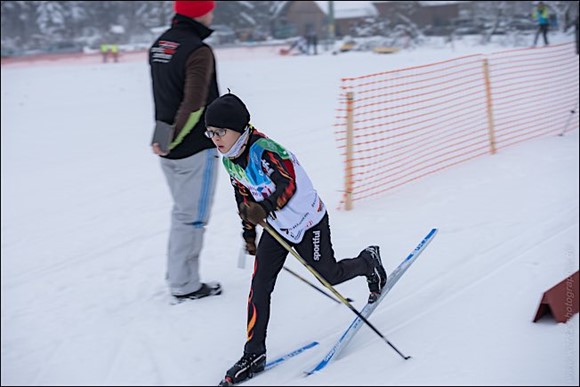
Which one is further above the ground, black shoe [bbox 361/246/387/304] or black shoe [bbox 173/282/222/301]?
black shoe [bbox 361/246/387/304]

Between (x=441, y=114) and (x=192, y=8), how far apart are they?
14.6 feet

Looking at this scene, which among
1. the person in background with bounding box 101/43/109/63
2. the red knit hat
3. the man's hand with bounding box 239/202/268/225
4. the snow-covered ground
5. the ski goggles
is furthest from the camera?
the person in background with bounding box 101/43/109/63

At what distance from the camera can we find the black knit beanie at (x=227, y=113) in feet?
2.05

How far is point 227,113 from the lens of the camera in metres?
0.63

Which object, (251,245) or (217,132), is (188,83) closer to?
(251,245)

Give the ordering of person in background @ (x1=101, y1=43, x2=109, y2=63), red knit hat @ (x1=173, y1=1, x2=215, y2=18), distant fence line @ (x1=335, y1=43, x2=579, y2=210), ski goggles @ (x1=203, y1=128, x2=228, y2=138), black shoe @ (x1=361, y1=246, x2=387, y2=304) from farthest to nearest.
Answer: person in background @ (x1=101, y1=43, x2=109, y2=63) → distant fence line @ (x1=335, y1=43, x2=579, y2=210) → red knit hat @ (x1=173, y1=1, x2=215, y2=18) → black shoe @ (x1=361, y1=246, x2=387, y2=304) → ski goggles @ (x1=203, y1=128, x2=228, y2=138)

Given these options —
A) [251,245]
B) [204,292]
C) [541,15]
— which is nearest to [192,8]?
[251,245]

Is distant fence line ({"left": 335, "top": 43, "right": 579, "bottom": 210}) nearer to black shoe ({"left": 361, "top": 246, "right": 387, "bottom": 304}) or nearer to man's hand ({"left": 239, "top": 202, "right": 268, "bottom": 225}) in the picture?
black shoe ({"left": 361, "top": 246, "right": 387, "bottom": 304})

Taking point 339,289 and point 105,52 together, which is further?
point 105,52

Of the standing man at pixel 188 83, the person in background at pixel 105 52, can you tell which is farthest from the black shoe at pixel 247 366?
the person in background at pixel 105 52

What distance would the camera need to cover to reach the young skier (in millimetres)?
638

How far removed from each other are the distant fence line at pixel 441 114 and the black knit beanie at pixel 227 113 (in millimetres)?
730

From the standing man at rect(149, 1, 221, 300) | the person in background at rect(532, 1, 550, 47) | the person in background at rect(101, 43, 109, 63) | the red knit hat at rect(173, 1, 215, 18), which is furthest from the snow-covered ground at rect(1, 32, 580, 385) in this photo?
the person in background at rect(101, 43, 109, 63)

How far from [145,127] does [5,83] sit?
1462 centimetres
